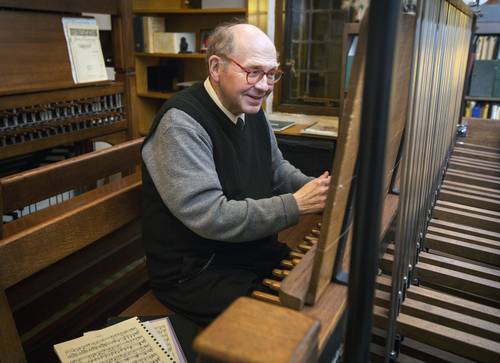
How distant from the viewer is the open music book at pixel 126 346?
1.10m

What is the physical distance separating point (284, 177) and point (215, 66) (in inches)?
23.8

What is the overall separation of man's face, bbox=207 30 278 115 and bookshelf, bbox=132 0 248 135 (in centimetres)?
294

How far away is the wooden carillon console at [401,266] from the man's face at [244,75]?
50 centimetres

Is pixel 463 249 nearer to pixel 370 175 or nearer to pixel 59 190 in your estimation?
pixel 370 175

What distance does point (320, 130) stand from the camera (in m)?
3.41

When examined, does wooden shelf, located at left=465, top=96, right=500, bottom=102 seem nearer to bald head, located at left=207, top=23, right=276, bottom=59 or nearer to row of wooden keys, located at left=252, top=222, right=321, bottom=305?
row of wooden keys, located at left=252, top=222, right=321, bottom=305

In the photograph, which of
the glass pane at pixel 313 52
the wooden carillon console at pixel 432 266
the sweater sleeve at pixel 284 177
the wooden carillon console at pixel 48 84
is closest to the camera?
the wooden carillon console at pixel 432 266

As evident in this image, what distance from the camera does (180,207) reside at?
1259 millimetres

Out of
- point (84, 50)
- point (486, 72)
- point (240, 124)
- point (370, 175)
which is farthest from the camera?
point (486, 72)

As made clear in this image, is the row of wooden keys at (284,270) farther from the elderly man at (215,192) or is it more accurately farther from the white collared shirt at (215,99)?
the white collared shirt at (215,99)

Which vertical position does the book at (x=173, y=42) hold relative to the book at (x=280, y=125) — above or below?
above

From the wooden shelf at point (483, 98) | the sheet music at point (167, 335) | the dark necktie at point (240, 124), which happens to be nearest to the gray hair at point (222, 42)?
the dark necktie at point (240, 124)

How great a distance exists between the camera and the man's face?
1408mm

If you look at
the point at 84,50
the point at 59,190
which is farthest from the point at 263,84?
the point at 84,50
